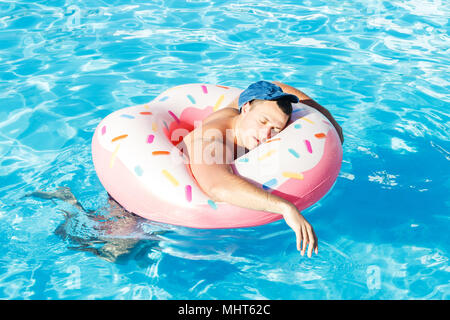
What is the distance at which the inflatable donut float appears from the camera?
10.3ft

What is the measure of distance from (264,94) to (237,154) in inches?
18.5

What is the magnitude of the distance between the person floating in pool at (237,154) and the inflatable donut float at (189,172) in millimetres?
80

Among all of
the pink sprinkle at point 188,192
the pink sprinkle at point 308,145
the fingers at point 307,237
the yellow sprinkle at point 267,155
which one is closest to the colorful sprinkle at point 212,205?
the pink sprinkle at point 188,192

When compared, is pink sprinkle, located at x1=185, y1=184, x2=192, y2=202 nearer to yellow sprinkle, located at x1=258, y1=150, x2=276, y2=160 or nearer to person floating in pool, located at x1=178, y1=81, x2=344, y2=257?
person floating in pool, located at x1=178, y1=81, x2=344, y2=257

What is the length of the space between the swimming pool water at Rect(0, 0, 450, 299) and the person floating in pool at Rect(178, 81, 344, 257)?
1.51 ft

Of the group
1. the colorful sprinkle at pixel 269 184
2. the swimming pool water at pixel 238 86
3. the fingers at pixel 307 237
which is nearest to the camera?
the fingers at pixel 307 237

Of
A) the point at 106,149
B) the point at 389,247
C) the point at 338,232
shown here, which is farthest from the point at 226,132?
the point at 389,247

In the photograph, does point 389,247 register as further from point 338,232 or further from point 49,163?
point 49,163

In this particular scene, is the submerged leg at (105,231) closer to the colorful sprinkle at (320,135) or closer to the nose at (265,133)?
the nose at (265,133)

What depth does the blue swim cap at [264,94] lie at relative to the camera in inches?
132

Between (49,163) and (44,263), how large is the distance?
125 cm

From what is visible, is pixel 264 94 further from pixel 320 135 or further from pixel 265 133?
pixel 320 135

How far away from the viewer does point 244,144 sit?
353 centimetres

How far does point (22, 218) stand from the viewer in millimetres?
3684
